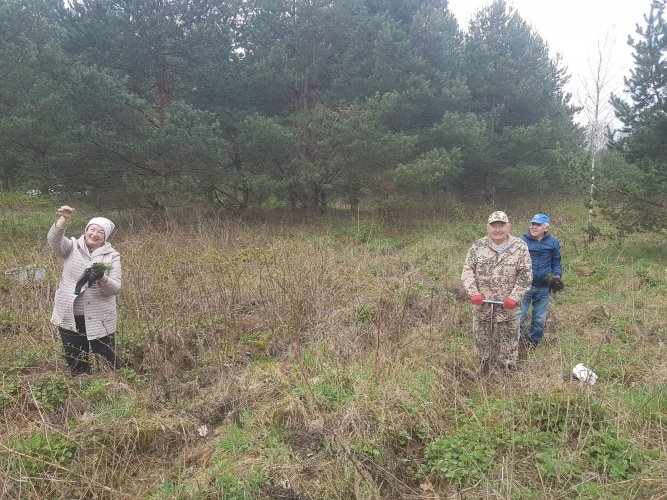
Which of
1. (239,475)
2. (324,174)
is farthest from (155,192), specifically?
(239,475)

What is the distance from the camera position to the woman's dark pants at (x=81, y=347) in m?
3.47

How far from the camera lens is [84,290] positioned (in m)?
3.42

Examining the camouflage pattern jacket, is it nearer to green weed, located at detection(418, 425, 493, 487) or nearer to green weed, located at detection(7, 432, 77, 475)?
green weed, located at detection(418, 425, 493, 487)

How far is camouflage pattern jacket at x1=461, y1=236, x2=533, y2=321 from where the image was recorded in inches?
144

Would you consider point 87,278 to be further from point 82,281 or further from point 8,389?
point 8,389

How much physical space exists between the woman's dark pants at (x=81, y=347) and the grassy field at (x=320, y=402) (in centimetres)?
17

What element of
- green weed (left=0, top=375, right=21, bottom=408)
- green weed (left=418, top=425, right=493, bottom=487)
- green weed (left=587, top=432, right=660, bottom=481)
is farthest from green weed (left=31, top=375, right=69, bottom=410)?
green weed (left=587, top=432, right=660, bottom=481)

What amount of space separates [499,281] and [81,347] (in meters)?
3.67

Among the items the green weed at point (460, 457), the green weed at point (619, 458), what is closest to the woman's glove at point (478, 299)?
the green weed at point (460, 457)

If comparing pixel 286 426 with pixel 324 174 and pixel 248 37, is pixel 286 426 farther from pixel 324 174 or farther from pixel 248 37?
pixel 248 37

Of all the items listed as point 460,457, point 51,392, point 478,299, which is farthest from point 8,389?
point 478,299

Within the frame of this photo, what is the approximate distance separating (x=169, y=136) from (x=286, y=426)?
889cm

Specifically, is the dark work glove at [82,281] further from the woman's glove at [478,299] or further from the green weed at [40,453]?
the woman's glove at [478,299]

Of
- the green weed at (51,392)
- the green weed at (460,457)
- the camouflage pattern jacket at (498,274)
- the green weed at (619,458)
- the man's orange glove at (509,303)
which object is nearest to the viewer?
the green weed at (619,458)
